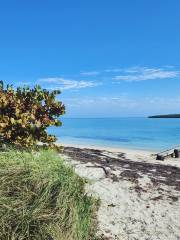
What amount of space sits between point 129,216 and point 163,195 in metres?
2.02

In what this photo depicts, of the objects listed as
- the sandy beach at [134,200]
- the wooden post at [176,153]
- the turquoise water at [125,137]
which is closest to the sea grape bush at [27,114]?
the sandy beach at [134,200]

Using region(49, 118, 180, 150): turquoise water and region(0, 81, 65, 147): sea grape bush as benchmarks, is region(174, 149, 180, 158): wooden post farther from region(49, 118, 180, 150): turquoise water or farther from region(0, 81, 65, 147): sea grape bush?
region(0, 81, 65, 147): sea grape bush

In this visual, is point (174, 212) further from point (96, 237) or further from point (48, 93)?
point (48, 93)

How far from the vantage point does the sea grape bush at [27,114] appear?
919 cm

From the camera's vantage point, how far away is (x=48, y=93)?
32.3ft

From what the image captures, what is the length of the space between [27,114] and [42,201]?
374 centimetres

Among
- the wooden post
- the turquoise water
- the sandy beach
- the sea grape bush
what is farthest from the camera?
the turquoise water

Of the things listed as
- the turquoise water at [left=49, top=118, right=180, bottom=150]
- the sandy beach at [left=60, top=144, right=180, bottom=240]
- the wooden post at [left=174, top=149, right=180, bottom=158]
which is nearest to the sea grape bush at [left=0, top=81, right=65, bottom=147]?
the sandy beach at [left=60, top=144, right=180, bottom=240]

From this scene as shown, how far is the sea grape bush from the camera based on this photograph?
30.1ft

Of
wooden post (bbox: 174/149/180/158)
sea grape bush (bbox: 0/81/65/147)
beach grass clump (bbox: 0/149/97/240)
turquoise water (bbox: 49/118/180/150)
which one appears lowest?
turquoise water (bbox: 49/118/180/150)

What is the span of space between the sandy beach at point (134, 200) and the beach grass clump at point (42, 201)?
0.78 metres

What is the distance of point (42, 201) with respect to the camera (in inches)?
243

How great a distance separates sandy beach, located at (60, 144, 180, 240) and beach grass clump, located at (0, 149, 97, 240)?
2.56 ft

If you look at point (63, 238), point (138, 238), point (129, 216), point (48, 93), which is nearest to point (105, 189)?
point (129, 216)
